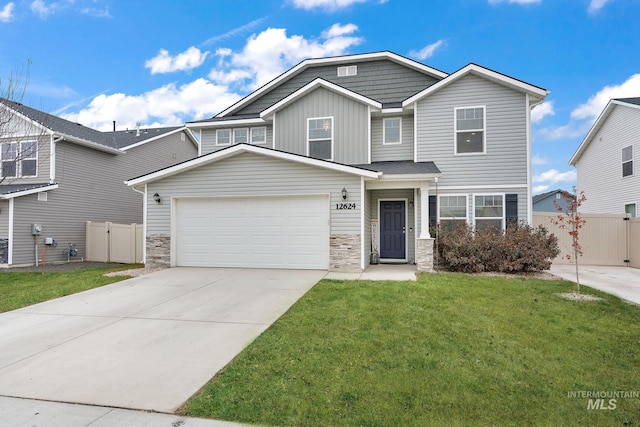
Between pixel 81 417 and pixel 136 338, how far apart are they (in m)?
2.02

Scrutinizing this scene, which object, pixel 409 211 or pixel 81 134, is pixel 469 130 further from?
pixel 81 134

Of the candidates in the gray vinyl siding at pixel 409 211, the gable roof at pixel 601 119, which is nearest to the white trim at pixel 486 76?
the gray vinyl siding at pixel 409 211

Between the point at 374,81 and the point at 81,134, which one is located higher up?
the point at 374,81

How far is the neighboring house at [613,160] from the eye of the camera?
13969mm

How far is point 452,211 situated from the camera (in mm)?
Result: 11633

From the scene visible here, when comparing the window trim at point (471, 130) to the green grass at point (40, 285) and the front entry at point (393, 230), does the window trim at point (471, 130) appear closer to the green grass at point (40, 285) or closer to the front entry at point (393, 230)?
the front entry at point (393, 230)

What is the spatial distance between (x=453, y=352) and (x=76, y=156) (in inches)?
652

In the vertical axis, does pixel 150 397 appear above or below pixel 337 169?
below

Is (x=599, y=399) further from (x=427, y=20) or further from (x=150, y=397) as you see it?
(x=427, y=20)

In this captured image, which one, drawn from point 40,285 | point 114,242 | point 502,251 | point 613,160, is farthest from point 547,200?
point 40,285

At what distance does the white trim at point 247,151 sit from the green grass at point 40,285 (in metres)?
3.29

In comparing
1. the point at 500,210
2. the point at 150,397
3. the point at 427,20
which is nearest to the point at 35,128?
the point at 150,397

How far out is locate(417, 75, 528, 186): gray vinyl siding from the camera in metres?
11.4

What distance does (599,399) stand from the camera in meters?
3.21
